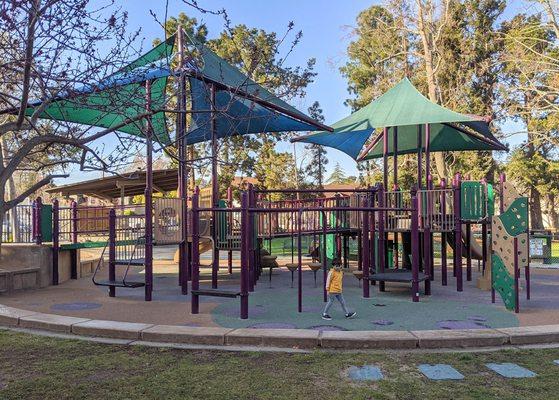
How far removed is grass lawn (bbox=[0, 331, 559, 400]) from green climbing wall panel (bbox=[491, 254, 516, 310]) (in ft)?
9.59

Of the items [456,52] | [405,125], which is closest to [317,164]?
[456,52]

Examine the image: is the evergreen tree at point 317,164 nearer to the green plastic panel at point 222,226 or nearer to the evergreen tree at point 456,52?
the evergreen tree at point 456,52

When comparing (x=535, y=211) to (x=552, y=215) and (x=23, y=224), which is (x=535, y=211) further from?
(x=23, y=224)

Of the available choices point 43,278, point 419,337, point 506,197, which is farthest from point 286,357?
point 43,278

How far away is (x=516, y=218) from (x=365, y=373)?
232 inches

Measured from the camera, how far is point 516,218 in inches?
406

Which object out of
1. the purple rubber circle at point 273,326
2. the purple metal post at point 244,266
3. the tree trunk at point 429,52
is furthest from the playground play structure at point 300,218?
the tree trunk at point 429,52

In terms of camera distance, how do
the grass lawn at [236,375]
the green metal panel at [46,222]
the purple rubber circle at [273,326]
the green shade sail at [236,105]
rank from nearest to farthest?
1. the grass lawn at [236,375]
2. the purple rubber circle at [273,326]
3. the green shade sail at [236,105]
4. the green metal panel at [46,222]

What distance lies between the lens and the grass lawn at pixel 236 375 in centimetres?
530

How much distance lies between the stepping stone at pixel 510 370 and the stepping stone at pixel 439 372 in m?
0.49

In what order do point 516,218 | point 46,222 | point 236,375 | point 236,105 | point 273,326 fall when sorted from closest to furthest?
point 236,375 < point 273,326 < point 516,218 < point 46,222 < point 236,105

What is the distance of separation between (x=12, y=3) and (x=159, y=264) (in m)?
16.9

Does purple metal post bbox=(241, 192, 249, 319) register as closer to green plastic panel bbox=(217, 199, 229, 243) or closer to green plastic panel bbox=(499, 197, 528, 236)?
green plastic panel bbox=(217, 199, 229, 243)

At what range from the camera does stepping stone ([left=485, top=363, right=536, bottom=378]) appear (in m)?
5.88
